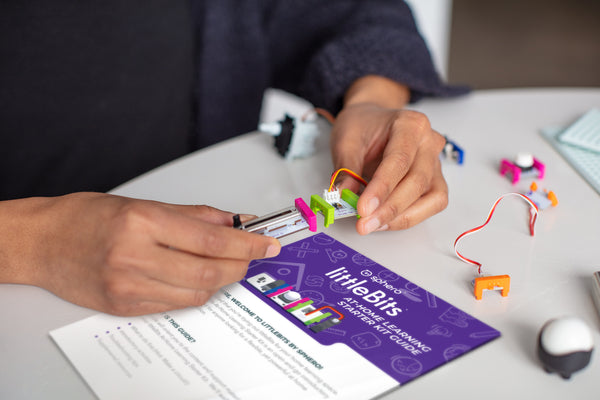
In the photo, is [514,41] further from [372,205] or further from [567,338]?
[567,338]

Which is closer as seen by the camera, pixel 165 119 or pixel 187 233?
pixel 187 233

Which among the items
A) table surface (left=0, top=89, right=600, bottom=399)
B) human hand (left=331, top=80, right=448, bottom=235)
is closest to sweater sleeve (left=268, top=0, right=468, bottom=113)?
table surface (left=0, top=89, right=600, bottom=399)

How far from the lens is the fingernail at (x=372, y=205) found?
2.05 feet

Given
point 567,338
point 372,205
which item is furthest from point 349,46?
point 567,338

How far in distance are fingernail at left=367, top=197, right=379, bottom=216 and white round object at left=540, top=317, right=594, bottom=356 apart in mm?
238

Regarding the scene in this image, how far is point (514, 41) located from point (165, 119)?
2763 mm

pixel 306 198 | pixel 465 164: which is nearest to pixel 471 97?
pixel 465 164

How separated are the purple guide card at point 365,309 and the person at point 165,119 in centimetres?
5

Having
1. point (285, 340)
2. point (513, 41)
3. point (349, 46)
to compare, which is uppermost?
point (349, 46)

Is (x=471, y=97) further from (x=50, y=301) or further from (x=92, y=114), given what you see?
(x=50, y=301)

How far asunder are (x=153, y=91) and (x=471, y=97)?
70 cm

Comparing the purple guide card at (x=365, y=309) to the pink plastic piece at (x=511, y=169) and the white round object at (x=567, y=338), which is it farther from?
the pink plastic piece at (x=511, y=169)

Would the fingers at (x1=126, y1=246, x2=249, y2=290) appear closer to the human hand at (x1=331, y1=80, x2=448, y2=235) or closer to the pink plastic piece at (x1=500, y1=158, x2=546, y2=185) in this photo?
the human hand at (x1=331, y1=80, x2=448, y2=235)

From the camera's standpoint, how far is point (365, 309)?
547 mm
